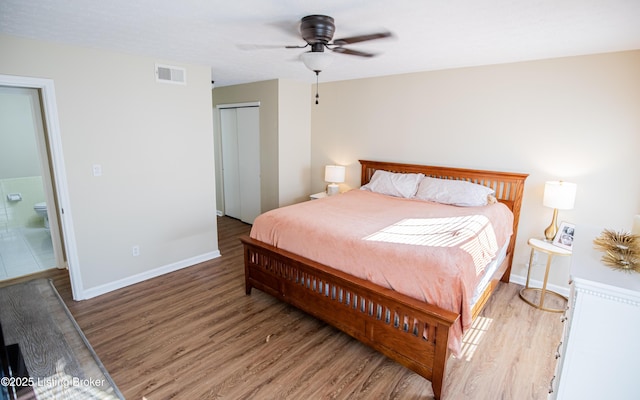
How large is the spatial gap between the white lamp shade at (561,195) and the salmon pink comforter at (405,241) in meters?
0.42

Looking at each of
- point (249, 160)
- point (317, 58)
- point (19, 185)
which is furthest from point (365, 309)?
point (19, 185)

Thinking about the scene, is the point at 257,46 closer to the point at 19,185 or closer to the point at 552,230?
the point at 552,230

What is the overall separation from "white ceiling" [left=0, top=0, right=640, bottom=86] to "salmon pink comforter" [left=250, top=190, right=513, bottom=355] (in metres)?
1.51

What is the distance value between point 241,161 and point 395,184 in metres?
2.85

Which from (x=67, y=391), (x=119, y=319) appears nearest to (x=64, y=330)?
(x=67, y=391)

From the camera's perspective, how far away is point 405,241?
92.9 inches

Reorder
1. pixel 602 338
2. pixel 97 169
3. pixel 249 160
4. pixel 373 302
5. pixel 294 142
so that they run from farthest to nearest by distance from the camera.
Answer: pixel 249 160, pixel 294 142, pixel 97 169, pixel 373 302, pixel 602 338

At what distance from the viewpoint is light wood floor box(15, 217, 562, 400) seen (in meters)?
2.11

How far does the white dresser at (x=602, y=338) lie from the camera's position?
3.64 feet

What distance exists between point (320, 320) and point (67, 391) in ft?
6.13

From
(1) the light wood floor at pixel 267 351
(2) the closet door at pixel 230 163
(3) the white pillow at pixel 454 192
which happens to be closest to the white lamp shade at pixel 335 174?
(3) the white pillow at pixel 454 192

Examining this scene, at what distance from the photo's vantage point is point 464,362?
235cm

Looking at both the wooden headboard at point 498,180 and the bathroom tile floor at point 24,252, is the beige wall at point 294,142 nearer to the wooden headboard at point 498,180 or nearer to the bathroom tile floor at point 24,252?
the wooden headboard at point 498,180

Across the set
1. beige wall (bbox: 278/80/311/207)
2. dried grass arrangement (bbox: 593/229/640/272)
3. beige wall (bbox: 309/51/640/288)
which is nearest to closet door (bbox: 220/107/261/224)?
beige wall (bbox: 278/80/311/207)
